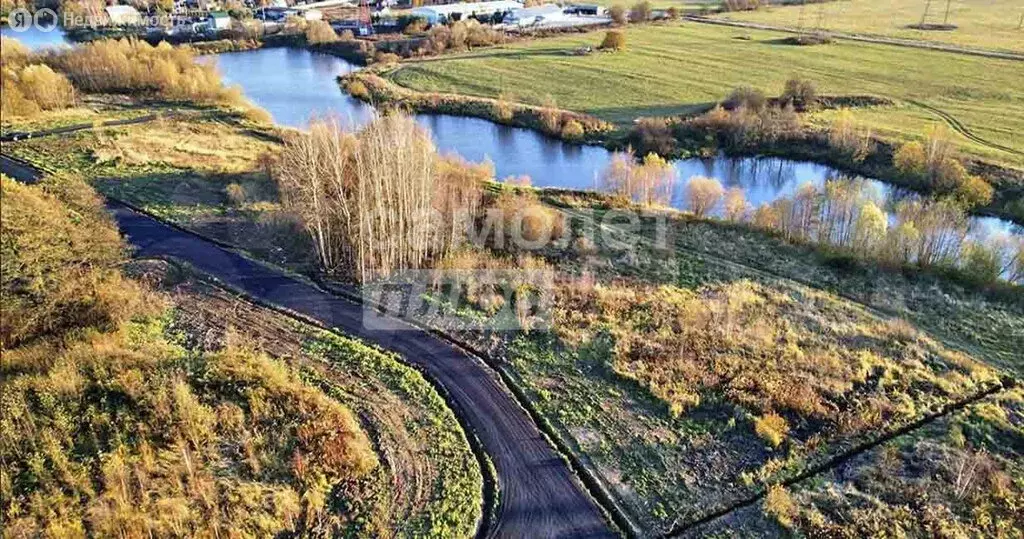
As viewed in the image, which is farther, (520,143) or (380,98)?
(380,98)

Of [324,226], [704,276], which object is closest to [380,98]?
[324,226]

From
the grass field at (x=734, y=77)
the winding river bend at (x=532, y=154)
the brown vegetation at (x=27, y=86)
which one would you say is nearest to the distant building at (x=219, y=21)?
the winding river bend at (x=532, y=154)

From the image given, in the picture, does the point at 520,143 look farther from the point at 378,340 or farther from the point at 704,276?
the point at 378,340

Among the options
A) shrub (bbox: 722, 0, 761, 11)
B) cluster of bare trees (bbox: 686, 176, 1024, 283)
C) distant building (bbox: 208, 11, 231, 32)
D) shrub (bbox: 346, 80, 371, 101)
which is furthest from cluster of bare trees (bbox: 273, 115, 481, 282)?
shrub (bbox: 722, 0, 761, 11)

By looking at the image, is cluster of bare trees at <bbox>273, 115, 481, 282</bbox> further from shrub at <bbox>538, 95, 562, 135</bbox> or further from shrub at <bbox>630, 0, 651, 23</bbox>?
shrub at <bbox>630, 0, 651, 23</bbox>

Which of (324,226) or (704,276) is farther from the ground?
(324,226)

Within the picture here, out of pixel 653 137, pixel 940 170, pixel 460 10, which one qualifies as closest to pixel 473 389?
pixel 653 137

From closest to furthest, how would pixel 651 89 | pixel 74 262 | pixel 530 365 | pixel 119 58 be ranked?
pixel 74 262
pixel 530 365
pixel 119 58
pixel 651 89
